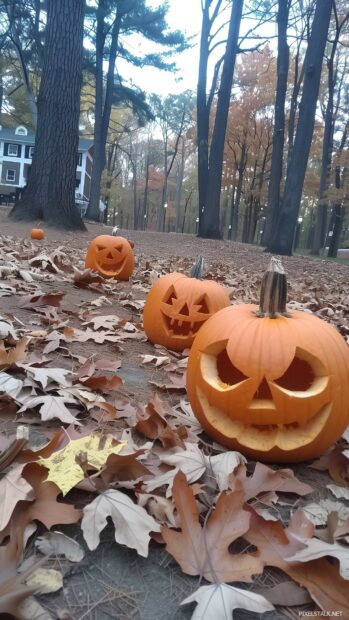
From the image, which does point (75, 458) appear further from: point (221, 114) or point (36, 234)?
point (221, 114)

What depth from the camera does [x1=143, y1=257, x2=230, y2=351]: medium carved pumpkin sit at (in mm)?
2863

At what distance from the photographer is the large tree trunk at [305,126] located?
10203 mm

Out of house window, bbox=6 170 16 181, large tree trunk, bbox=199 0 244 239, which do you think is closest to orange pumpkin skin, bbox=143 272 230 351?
large tree trunk, bbox=199 0 244 239

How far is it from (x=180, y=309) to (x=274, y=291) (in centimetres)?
114

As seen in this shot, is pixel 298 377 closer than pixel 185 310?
Yes

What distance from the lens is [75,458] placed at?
4.08 feet

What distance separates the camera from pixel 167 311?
9.37 ft

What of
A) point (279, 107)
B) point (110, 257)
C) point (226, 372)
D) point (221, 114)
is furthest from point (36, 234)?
point (279, 107)

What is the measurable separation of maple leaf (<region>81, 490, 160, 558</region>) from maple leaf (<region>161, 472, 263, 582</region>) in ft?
0.19

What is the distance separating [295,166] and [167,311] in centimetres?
897

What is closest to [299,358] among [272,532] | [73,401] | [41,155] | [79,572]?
[272,532]

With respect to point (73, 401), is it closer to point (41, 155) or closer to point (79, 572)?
point (79, 572)

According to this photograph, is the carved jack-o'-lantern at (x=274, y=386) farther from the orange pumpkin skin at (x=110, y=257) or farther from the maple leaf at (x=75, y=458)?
the orange pumpkin skin at (x=110, y=257)

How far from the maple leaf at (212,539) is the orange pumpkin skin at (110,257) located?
397 centimetres
